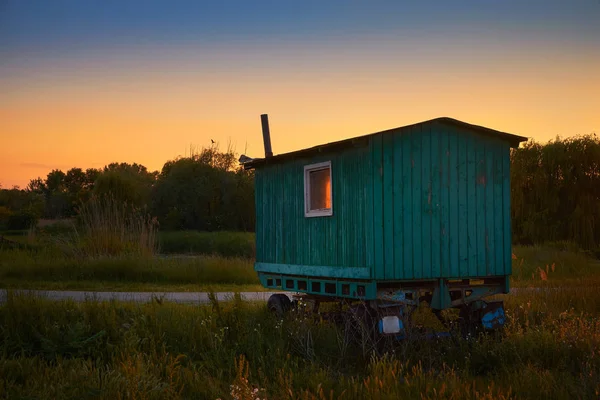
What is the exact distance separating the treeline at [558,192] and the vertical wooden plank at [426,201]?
74.4ft

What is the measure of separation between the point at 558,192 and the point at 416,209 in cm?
2436

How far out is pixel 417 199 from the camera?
10641 mm

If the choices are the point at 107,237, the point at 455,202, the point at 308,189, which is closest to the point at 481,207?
the point at 455,202

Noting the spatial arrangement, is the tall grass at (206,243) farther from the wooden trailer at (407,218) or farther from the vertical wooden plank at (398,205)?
the vertical wooden plank at (398,205)

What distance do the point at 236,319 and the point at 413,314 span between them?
3397mm

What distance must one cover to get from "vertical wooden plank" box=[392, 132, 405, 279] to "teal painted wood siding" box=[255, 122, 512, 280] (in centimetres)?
2

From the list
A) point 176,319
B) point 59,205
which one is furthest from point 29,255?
point 59,205

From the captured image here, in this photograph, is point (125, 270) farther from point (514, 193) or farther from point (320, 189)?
point (514, 193)

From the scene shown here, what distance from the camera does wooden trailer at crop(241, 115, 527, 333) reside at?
10367 millimetres

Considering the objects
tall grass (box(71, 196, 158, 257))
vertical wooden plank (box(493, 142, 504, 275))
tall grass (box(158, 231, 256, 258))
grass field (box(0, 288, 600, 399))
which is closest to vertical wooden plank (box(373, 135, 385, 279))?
grass field (box(0, 288, 600, 399))

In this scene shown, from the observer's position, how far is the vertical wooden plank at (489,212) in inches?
441

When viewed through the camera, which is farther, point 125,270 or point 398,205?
point 125,270

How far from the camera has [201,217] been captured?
45.9 metres

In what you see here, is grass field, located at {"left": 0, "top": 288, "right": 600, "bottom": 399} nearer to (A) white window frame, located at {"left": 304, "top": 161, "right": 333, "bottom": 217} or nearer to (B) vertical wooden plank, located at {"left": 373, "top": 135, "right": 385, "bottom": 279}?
(B) vertical wooden plank, located at {"left": 373, "top": 135, "right": 385, "bottom": 279}
